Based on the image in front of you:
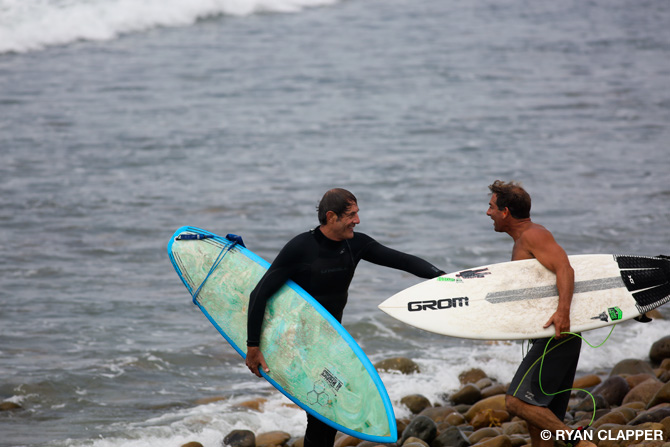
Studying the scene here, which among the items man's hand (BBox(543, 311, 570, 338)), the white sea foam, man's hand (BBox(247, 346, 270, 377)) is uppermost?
the white sea foam

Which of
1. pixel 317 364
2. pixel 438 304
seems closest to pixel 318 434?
pixel 317 364

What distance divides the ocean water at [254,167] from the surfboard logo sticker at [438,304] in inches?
81.6

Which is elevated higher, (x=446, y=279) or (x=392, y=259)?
(x=392, y=259)

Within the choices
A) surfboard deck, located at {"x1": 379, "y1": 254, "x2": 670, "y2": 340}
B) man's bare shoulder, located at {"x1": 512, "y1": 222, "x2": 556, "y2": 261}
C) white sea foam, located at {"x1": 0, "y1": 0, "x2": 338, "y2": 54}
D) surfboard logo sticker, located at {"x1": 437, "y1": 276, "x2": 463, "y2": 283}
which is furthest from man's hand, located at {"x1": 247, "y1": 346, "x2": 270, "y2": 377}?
white sea foam, located at {"x1": 0, "y1": 0, "x2": 338, "y2": 54}

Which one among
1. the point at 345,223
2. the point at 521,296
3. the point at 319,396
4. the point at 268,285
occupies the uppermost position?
the point at 345,223

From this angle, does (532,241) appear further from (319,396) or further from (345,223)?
(319,396)

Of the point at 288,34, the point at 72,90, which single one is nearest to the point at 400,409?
the point at 72,90

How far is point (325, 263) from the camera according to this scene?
180 inches

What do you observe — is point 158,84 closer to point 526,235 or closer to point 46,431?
point 46,431

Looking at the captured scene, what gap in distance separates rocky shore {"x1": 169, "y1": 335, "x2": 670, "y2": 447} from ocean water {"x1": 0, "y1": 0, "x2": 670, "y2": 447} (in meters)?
0.25

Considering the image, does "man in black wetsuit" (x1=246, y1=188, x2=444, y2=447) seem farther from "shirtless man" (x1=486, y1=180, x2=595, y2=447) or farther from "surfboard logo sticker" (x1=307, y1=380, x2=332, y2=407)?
"shirtless man" (x1=486, y1=180, x2=595, y2=447)

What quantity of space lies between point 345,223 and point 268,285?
59 centimetres

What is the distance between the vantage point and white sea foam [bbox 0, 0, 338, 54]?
24406mm

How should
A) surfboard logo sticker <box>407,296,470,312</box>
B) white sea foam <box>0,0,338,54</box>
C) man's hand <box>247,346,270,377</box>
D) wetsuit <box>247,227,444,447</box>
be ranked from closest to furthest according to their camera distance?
wetsuit <box>247,227,444,447</box> → man's hand <box>247,346,270,377</box> → surfboard logo sticker <box>407,296,470,312</box> → white sea foam <box>0,0,338,54</box>
